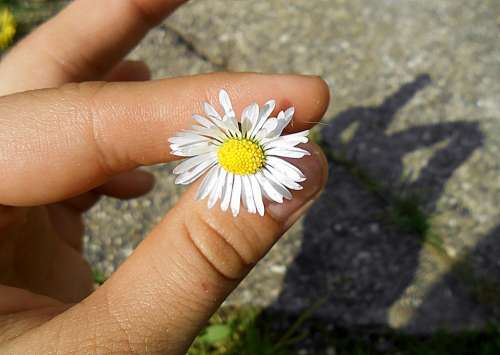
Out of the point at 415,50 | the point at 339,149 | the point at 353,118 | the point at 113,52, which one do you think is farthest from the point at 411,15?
the point at 113,52

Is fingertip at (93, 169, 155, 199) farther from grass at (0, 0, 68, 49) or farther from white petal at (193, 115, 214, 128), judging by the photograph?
grass at (0, 0, 68, 49)

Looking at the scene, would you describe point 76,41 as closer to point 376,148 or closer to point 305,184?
point 305,184

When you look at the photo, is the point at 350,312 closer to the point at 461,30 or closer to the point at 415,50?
the point at 415,50

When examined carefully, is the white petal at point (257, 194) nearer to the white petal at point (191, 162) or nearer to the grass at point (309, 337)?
the white petal at point (191, 162)

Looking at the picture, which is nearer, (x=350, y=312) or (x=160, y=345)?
(x=160, y=345)

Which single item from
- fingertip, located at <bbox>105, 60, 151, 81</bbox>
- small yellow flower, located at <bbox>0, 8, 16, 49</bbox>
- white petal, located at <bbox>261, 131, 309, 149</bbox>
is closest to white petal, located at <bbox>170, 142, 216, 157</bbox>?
white petal, located at <bbox>261, 131, 309, 149</bbox>

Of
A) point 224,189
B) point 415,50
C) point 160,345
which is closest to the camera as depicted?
point 160,345

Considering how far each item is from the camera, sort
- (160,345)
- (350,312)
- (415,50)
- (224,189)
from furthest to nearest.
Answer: (415,50)
(350,312)
(224,189)
(160,345)
